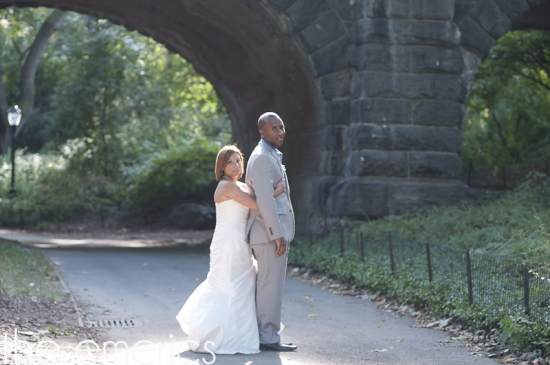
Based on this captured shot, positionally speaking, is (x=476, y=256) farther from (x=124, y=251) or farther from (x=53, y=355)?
(x=124, y=251)

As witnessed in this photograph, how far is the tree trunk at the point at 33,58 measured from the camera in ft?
88.6

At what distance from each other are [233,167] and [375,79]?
22.1 feet

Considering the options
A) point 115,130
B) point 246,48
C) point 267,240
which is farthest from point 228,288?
point 115,130

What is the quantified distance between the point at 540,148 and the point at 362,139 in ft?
22.4

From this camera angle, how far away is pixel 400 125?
513 inches

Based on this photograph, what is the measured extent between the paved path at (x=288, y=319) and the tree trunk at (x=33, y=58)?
15.6 meters

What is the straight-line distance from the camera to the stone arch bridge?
1295 cm

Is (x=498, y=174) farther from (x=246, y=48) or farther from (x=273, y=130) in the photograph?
(x=273, y=130)

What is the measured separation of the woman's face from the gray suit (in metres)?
0.12

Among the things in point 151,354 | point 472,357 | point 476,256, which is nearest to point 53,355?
point 151,354

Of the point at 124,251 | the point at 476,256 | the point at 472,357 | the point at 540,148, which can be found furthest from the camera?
the point at 540,148

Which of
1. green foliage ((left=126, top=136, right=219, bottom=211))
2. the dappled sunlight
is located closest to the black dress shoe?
the dappled sunlight

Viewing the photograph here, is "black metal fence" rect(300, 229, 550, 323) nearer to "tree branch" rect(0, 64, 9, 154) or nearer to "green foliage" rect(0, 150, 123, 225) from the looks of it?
"green foliage" rect(0, 150, 123, 225)

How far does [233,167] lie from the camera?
6.70 m
